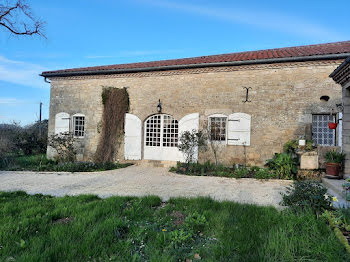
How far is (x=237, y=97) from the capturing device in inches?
316

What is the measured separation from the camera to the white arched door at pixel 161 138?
8.93 meters

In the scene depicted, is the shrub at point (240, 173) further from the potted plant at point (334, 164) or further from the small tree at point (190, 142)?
the potted plant at point (334, 164)

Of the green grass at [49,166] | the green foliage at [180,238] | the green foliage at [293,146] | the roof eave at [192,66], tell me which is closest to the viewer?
the green foliage at [180,238]

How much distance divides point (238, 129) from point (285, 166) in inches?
82.9

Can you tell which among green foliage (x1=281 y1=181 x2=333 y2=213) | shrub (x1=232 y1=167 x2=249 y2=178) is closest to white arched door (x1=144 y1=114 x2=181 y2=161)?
shrub (x1=232 y1=167 x2=249 y2=178)

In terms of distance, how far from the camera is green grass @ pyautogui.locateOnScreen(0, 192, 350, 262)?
6.68ft

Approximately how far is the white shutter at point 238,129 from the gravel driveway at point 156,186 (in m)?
2.00

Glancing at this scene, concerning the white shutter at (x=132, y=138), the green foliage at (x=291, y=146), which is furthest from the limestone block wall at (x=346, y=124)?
the white shutter at (x=132, y=138)

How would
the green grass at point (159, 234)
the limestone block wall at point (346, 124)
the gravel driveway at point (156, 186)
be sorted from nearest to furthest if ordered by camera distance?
1. the green grass at point (159, 234)
2. the gravel driveway at point (156, 186)
3. the limestone block wall at point (346, 124)

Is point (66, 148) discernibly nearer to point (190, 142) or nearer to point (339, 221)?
point (190, 142)

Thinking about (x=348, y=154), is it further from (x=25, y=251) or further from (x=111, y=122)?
(x=111, y=122)

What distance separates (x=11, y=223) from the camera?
261 centimetres

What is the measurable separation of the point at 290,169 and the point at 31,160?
10.1m

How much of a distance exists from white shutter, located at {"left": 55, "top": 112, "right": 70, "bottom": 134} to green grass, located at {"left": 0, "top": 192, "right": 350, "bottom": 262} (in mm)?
7287
